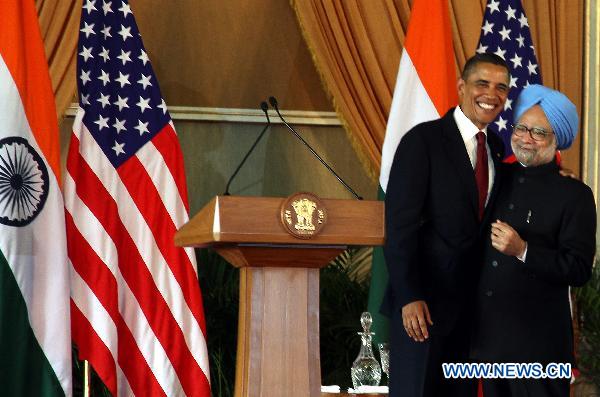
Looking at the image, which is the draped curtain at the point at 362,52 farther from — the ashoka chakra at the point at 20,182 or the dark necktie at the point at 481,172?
the dark necktie at the point at 481,172

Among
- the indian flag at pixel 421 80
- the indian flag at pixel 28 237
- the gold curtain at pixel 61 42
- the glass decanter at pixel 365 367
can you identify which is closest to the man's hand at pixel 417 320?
the glass decanter at pixel 365 367

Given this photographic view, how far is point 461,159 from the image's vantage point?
10.2ft

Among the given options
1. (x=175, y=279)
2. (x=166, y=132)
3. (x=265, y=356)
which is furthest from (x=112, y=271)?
(x=265, y=356)

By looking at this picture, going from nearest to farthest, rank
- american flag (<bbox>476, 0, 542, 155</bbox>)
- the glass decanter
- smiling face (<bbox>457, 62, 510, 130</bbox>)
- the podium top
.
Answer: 1. the podium top
2. smiling face (<bbox>457, 62, 510, 130</bbox>)
3. the glass decanter
4. american flag (<bbox>476, 0, 542, 155</bbox>)

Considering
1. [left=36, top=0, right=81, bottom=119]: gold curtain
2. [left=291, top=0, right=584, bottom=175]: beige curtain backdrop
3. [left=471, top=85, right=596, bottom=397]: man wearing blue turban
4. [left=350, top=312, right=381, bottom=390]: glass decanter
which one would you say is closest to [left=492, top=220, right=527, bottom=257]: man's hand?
[left=471, top=85, right=596, bottom=397]: man wearing blue turban

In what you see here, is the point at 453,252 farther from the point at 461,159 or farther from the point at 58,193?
the point at 58,193

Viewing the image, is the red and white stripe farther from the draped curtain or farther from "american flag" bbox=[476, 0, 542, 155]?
"american flag" bbox=[476, 0, 542, 155]

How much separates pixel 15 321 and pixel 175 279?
0.87 metres

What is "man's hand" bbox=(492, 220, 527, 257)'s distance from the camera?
279cm

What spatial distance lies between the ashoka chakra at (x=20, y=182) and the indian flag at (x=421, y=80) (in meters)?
1.84

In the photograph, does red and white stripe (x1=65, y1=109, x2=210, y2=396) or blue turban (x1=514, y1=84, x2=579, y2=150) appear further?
red and white stripe (x1=65, y1=109, x2=210, y2=396)

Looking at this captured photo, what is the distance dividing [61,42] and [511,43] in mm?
2600

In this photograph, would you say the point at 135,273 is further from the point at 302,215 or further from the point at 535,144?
the point at 535,144

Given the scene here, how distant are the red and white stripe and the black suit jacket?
83.1 inches
